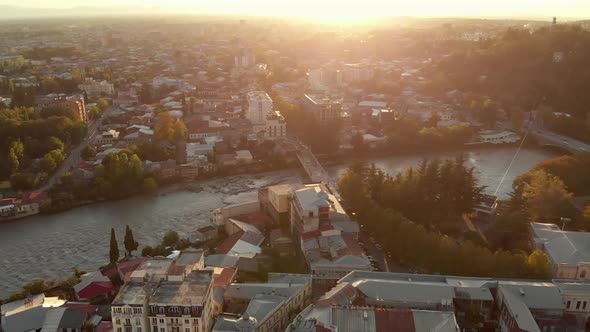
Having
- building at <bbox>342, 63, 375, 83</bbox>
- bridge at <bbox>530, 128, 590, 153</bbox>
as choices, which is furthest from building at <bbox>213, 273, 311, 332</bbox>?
building at <bbox>342, 63, 375, 83</bbox>

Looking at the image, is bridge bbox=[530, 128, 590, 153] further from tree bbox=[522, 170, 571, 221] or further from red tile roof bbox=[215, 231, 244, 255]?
red tile roof bbox=[215, 231, 244, 255]

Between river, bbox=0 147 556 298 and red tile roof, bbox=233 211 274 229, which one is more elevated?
red tile roof, bbox=233 211 274 229

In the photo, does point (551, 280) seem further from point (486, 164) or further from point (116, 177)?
point (116, 177)

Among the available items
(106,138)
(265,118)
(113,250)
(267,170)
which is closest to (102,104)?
(106,138)

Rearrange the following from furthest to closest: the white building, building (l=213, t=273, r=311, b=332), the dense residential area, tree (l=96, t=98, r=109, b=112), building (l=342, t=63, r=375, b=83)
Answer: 1. building (l=342, t=63, r=375, b=83)
2. tree (l=96, t=98, r=109, b=112)
3. the white building
4. the dense residential area
5. building (l=213, t=273, r=311, b=332)

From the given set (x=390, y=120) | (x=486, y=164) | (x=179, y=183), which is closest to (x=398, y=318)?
(x=179, y=183)

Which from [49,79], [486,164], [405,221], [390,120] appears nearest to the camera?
[405,221]
